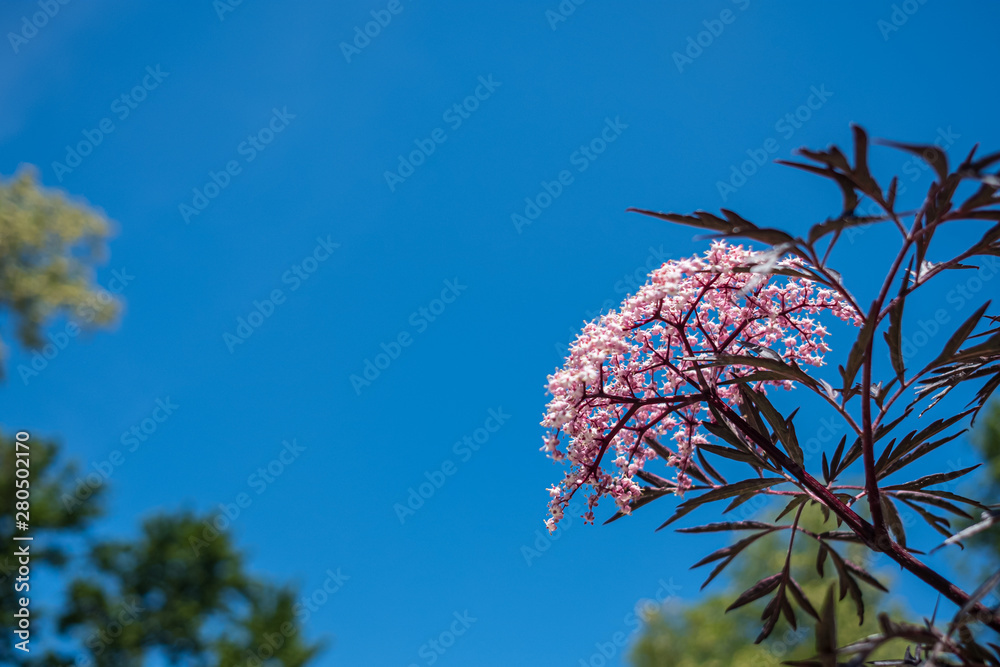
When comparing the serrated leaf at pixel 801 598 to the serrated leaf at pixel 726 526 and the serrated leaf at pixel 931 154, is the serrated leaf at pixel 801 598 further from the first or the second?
the serrated leaf at pixel 931 154

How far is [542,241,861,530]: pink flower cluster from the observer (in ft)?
6.45

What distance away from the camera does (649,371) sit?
2.08 metres

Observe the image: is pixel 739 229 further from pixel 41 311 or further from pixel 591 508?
pixel 41 311

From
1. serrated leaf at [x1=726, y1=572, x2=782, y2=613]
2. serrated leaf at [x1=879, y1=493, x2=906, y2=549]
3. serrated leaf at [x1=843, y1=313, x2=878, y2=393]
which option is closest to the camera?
serrated leaf at [x1=843, y1=313, x2=878, y2=393]

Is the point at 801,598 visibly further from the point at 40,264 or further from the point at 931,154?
the point at 40,264

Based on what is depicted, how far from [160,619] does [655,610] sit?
14.8 m

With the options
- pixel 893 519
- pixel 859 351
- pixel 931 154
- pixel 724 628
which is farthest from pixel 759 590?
pixel 724 628

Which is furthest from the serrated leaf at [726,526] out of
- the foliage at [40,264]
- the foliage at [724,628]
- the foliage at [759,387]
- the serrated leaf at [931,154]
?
the foliage at [40,264]

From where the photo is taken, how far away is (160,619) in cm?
2131

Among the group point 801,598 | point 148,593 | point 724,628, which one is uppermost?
point 148,593

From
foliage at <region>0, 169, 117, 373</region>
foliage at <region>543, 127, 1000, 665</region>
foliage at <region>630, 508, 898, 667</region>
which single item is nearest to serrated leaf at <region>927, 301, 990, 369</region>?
foliage at <region>543, 127, 1000, 665</region>

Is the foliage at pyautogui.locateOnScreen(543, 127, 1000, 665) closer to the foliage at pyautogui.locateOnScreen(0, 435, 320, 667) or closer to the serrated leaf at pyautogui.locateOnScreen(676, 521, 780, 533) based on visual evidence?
the serrated leaf at pyautogui.locateOnScreen(676, 521, 780, 533)

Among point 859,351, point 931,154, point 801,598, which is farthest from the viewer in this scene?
point 801,598

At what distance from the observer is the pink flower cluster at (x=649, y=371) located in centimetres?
196
